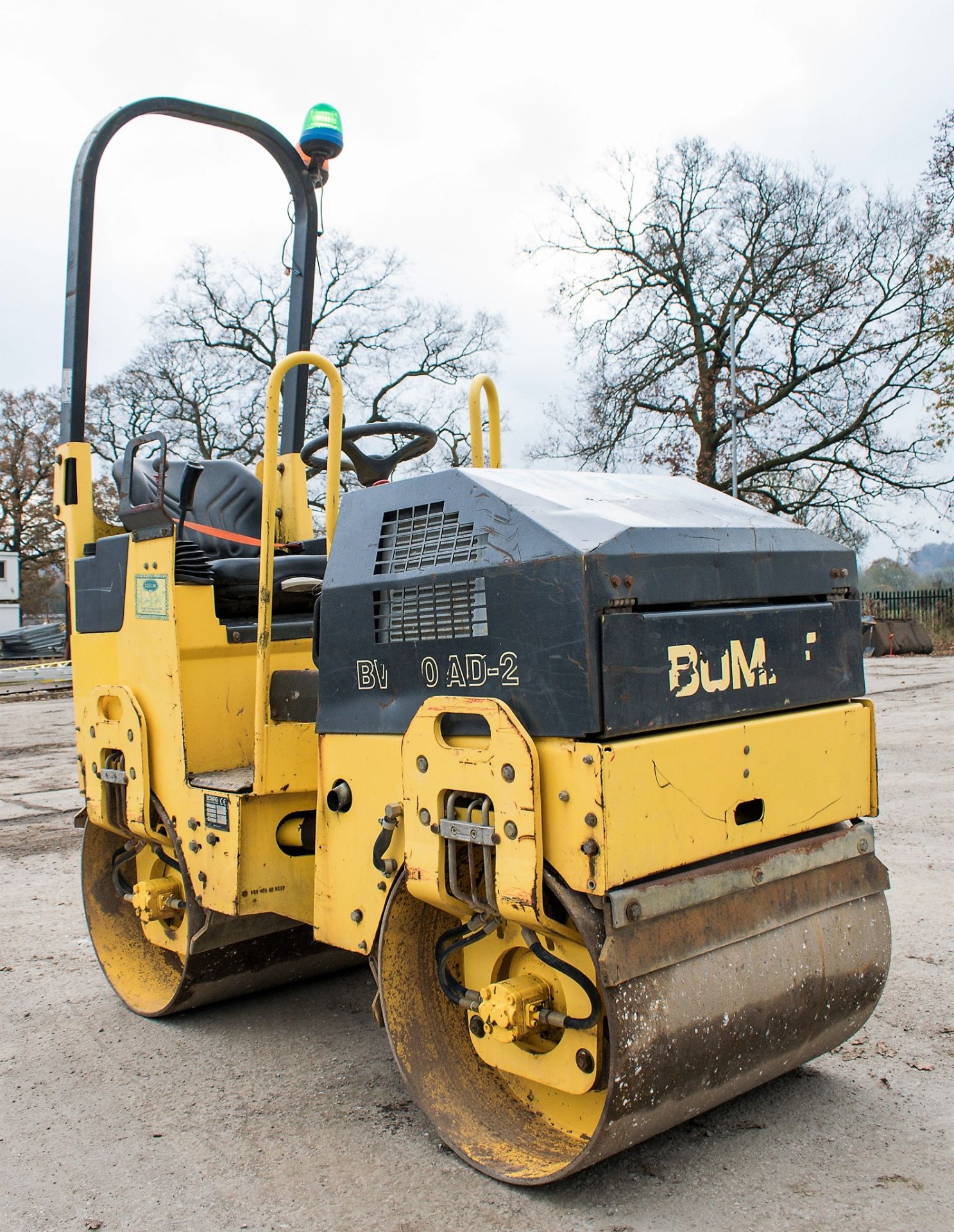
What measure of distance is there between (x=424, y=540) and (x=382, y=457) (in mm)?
1231

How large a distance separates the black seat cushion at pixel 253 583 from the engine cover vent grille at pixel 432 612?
86 centimetres

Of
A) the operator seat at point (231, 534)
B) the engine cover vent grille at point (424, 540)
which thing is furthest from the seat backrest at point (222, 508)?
the engine cover vent grille at point (424, 540)

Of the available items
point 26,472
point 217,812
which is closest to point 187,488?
point 217,812

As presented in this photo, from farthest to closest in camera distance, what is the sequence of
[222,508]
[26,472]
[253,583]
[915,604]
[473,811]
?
1. [26,472]
2. [915,604]
3. [222,508]
4. [253,583]
5. [473,811]

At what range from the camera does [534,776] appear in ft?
7.09

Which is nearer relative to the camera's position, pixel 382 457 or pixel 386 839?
pixel 386 839

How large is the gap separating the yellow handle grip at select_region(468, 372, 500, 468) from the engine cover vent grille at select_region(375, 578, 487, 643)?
25.5 inches

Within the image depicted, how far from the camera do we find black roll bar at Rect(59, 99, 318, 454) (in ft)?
12.0

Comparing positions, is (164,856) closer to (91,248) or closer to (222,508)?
(222,508)

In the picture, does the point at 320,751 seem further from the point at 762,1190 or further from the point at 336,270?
the point at 336,270

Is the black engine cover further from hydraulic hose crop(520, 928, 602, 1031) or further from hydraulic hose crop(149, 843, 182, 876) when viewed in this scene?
hydraulic hose crop(149, 843, 182, 876)

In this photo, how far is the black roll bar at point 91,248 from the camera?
3646 mm

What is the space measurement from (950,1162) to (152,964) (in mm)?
2611

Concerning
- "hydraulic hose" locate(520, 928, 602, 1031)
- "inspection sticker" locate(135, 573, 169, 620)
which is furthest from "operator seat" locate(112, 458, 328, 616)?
"hydraulic hose" locate(520, 928, 602, 1031)
